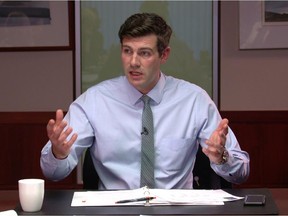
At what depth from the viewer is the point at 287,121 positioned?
4.32 m

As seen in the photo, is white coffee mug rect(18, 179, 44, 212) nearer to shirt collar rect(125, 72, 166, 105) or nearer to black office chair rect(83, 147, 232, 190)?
black office chair rect(83, 147, 232, 190)

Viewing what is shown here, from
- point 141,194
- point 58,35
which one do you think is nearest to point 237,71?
point 58,35

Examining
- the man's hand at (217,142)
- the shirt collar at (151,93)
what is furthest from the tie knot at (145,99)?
the man's hand at (217,142)

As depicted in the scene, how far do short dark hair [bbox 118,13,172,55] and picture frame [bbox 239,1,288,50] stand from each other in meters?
1.82

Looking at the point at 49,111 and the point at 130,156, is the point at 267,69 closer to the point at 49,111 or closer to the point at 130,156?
the point at 49,111

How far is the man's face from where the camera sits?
2490 mm

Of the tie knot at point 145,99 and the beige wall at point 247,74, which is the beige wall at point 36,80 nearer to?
the beige wall at point 247,74

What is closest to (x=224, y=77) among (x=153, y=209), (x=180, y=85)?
(x=180, y=85)

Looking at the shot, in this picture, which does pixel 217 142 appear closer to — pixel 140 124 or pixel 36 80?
pixel 140 124

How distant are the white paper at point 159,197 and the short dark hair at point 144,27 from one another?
723 mm

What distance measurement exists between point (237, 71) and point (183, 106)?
70.5 inches

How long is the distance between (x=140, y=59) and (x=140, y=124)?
280 mm

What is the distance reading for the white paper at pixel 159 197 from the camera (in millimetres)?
1912

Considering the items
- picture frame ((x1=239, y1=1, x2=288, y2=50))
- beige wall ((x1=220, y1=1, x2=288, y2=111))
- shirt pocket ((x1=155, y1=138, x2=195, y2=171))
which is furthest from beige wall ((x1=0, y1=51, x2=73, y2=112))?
shirt pocket ((x1=155, y1=138, x2=195, y2=171))
